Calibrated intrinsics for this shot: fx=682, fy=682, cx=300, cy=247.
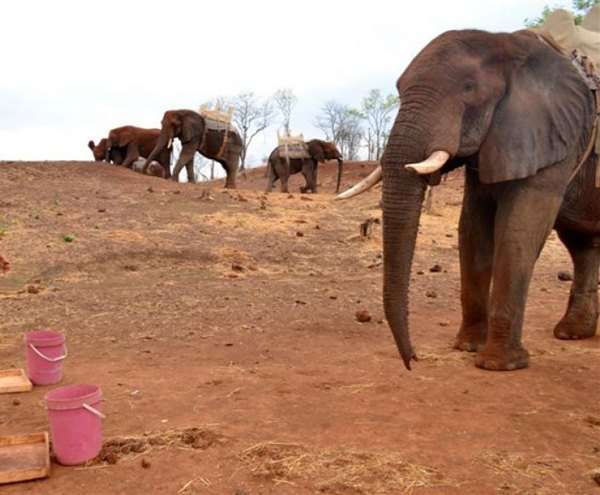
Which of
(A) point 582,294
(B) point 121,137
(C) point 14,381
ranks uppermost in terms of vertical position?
(B) point 121,137

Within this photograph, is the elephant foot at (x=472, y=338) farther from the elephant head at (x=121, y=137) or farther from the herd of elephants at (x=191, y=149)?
the elephant head at (x=121, y=137)

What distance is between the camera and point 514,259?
5355mm

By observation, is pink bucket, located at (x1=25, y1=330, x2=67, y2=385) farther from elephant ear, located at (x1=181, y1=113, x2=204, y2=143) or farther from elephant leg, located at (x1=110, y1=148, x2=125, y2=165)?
elephant leg, located at (x1=110, y1=148, x2=125, y2=165)

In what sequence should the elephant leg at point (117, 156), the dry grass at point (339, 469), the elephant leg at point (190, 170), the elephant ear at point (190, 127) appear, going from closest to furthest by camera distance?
1. the dry grass at point (339, 469)
2. the elephant ear at point (190, 127)
3. the elephant leg at point (190, 170)
4. the elephant leg at point (117, 156)

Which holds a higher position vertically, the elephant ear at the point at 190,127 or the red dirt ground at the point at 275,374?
the elephant ear at the point at 190,127

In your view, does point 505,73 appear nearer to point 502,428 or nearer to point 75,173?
point 502,428

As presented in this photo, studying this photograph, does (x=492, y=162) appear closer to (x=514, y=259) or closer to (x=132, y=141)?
(x=514, y=259)

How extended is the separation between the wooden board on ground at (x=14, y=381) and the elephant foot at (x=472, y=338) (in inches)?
143

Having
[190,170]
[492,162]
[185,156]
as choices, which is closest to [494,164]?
[492,162]

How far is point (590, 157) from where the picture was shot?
239 inches

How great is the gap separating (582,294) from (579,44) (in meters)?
2.38

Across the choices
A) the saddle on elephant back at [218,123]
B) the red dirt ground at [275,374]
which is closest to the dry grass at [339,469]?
the red dirt ground at [275,374]

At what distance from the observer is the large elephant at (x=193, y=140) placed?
23.2 meters

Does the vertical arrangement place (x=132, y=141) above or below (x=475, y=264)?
above
